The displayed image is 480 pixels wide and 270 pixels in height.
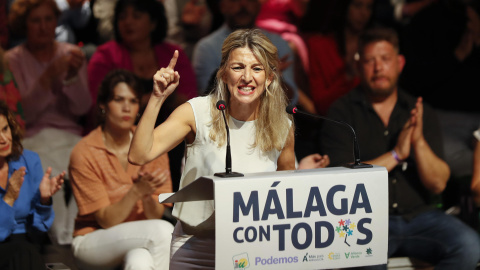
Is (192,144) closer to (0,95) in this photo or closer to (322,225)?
(322,225)

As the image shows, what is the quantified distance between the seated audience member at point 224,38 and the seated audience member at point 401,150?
637 mm

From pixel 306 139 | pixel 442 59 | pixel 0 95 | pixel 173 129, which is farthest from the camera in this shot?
pixel 442 59

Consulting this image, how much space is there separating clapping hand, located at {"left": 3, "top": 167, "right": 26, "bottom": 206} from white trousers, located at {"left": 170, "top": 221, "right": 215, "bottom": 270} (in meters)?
1.06

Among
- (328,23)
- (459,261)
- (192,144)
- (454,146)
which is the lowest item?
(459,261)

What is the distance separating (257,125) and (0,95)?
195cm

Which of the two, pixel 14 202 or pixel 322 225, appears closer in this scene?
pixel 322 225

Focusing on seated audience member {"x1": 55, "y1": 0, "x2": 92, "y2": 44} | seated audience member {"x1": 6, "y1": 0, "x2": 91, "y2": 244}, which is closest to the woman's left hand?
seated audience member {"x1": 6, "y1": 0, "x2": 91, "y2": 244}

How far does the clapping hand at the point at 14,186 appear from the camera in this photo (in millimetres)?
3598

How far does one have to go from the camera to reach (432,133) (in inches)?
173

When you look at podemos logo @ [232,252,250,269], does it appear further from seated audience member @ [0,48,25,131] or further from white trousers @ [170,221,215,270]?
seated audience member @ [0,48,25,131]

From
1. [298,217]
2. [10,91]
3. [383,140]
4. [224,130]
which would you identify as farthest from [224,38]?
[298,217]

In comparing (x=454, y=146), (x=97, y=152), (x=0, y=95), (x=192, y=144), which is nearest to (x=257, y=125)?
(x=192, y=144)

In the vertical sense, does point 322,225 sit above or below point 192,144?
below

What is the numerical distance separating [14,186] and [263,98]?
4.50 feet
